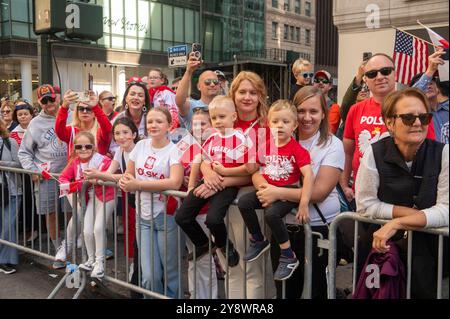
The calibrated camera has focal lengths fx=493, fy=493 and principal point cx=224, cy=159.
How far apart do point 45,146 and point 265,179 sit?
3.50 m

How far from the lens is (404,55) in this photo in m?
5.19

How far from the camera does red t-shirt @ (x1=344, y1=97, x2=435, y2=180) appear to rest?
415cm

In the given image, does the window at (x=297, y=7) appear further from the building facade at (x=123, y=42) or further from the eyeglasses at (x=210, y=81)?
the eyeglasses at (x=210, y=81)

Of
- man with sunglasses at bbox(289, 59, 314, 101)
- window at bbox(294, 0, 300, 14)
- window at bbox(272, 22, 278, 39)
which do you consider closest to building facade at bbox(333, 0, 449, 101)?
man with sunglasses at bbox(289, 59, 314, 101)

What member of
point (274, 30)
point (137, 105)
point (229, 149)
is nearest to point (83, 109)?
point (137, 105)

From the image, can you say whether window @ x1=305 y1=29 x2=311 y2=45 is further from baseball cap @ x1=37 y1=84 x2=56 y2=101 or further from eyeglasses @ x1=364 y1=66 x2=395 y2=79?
eyeglasses @ x1=364 y1=66 x2=395 y2=79

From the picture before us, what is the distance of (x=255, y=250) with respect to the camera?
352cm

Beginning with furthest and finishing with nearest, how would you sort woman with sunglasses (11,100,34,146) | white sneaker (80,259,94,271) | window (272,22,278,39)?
window (272,22,278,39)
woman with sunglasses (11,100,34,146)
white sneaker (80,259,94,271)

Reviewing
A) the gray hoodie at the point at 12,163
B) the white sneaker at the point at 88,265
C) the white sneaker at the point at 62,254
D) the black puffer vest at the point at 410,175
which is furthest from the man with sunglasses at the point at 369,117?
the gray hoodie at the point at 12,163

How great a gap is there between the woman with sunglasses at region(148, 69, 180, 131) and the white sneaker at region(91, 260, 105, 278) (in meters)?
1.63

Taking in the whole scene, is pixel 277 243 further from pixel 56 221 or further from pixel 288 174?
pixel 56 221

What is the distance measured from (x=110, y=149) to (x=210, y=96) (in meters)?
1.45

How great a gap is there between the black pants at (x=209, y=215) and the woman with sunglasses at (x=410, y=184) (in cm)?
99

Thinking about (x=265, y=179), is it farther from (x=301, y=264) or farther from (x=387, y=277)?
(x=387, y=277)
